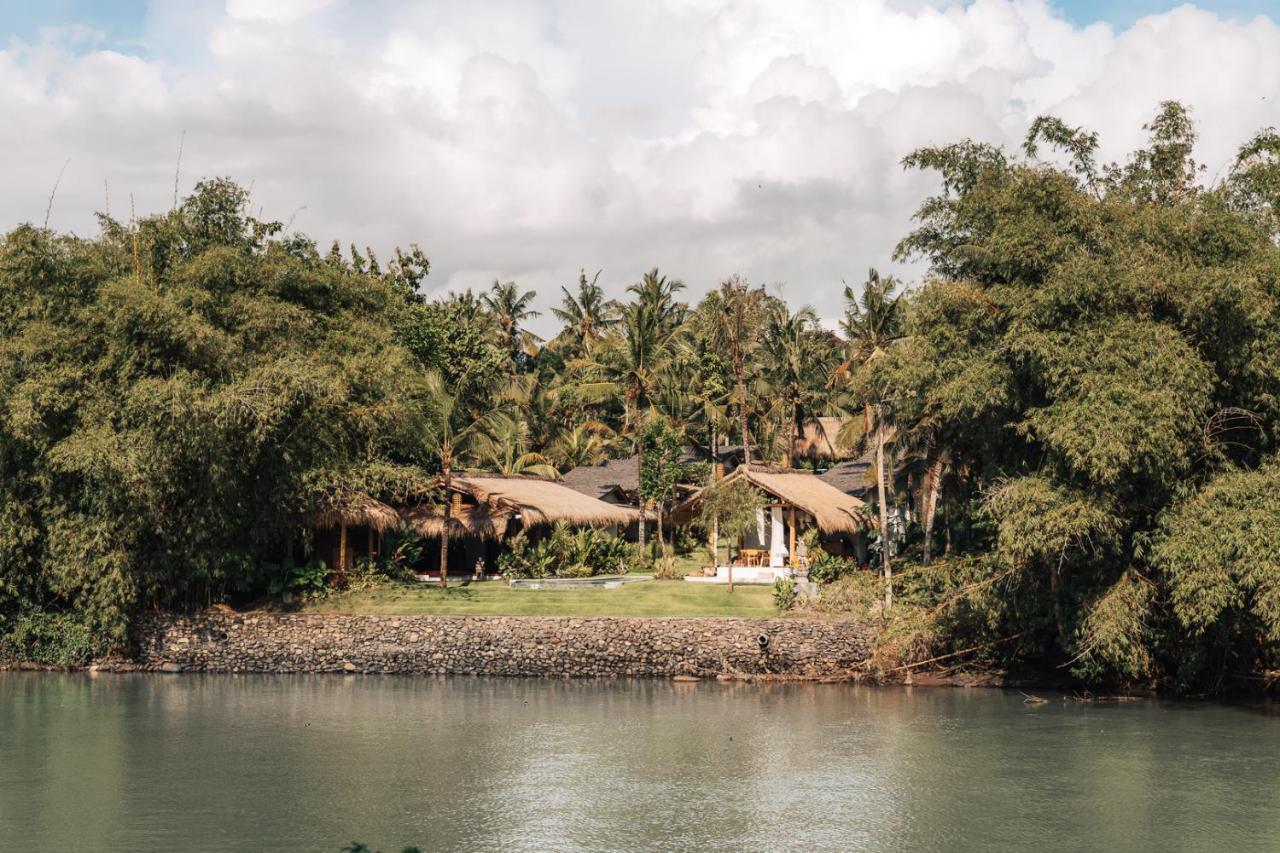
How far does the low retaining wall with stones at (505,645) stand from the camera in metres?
32.5

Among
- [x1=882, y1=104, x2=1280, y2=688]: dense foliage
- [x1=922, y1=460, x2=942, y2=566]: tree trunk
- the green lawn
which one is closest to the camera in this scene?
[x1=882, y1=104, x2=1280, y2=688]: dense foliage

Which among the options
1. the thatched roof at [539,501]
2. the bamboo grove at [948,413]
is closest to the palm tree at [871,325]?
the bamboo grove at [948,413]

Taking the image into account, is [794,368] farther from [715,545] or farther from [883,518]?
[883,518]

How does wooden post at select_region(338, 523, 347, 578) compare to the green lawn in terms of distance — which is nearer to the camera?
the green lawn

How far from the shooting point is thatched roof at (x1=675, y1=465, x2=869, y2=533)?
39128 mm

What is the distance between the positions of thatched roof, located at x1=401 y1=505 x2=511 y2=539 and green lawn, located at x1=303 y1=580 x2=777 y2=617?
286 cm

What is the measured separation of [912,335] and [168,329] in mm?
19106

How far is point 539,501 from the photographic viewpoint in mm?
41625

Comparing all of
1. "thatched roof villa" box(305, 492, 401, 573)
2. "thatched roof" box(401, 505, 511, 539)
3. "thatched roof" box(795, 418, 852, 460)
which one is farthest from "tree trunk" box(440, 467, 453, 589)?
"thatched roof" box(795, 418, 852, 460)

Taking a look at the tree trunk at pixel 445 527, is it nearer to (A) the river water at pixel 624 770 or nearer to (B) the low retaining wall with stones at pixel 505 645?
(B) the low retaining wall with stones at pixel 505 645

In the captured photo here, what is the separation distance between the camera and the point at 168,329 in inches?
1257

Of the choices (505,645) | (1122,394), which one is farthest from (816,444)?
(1122,394)

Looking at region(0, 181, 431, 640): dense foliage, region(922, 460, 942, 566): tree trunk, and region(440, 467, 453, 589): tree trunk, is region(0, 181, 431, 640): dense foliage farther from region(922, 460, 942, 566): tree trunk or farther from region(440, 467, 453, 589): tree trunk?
region(922, 460, 942, 566): tree trunk

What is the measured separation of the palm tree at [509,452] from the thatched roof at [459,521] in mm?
3189
